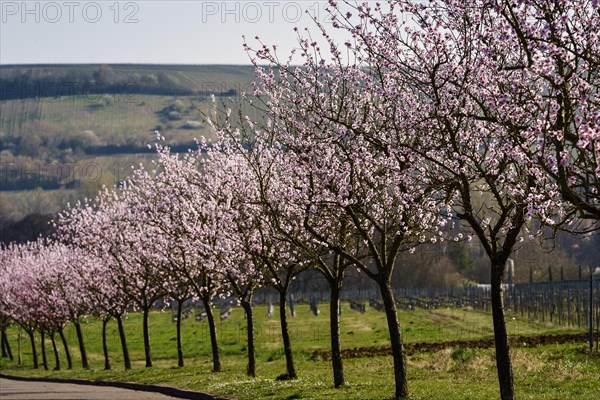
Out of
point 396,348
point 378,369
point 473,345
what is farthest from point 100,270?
point 396,348

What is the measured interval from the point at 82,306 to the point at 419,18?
147ft

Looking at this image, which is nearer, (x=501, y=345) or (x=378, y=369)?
(x=501, y=345)

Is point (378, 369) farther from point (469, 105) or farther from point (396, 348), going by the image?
point (469, 105)

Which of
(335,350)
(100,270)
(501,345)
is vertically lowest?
(335,350)

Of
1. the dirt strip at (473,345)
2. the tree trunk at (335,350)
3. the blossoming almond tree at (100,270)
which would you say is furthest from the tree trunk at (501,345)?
the blossoming almond tree at (100,270)

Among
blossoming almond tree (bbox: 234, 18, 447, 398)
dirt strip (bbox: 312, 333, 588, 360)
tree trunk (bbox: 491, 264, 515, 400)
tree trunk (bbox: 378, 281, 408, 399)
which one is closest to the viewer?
tree trunk (bbox: 491, 264, 515, 400)

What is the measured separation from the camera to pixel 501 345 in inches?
730

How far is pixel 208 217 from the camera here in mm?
38219

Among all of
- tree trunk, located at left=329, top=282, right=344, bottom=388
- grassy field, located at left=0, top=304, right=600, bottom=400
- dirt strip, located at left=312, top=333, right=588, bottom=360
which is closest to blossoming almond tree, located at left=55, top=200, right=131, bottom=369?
grassy field, located at left=0, top=304, right=600, bottom=400

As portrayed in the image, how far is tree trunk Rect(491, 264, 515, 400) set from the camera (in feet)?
60.1

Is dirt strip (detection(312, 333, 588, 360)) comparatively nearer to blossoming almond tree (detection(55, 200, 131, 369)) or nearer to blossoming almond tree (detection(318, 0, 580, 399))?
blossoming almond tree (detection(55, 200, 131, 369))

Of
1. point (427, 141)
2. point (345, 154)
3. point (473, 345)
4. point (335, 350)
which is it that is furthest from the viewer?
point (473, 345)

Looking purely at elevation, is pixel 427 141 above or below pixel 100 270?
above

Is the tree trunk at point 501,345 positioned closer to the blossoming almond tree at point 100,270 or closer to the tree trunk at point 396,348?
the tree trunk at point 396,348
